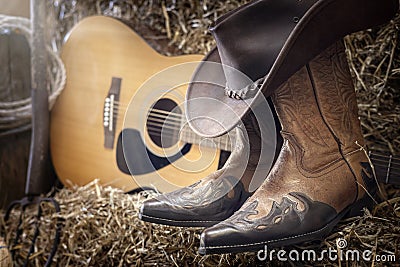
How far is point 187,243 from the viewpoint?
2.67 ft

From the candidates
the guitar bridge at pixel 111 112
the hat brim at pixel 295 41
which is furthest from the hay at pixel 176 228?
the hat brim at pixel 295 41

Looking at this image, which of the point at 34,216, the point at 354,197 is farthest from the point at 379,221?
the point at 34,216

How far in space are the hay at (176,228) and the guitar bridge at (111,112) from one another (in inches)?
4.7

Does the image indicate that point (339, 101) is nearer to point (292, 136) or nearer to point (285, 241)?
point (292, 136)

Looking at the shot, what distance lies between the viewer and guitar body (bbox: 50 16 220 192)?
880mm

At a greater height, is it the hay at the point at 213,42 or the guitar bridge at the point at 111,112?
the hay at the point at 213,42

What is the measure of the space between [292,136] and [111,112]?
62cm

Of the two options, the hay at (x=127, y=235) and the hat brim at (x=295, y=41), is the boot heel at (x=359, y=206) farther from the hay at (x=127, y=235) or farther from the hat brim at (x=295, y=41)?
the hat brim at (x=295, y=41)

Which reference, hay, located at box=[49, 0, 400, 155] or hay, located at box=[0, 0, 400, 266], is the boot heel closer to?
hay, located at box=[0, 0, 400, 266]

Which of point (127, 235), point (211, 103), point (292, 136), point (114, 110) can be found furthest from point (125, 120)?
point (292, 136)

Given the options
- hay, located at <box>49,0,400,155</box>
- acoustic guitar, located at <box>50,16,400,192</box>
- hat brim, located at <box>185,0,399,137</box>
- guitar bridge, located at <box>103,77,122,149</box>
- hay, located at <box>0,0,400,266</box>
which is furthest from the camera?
guitar bridge, located at <box>103,77,122,149</box>

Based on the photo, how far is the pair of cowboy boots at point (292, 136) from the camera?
646mm

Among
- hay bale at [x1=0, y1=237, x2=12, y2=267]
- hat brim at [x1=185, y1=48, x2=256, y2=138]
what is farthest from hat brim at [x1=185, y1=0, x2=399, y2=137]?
hay bale at [x1=0, y1=237, x2=12, y2=267]

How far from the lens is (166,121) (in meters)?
0.90
